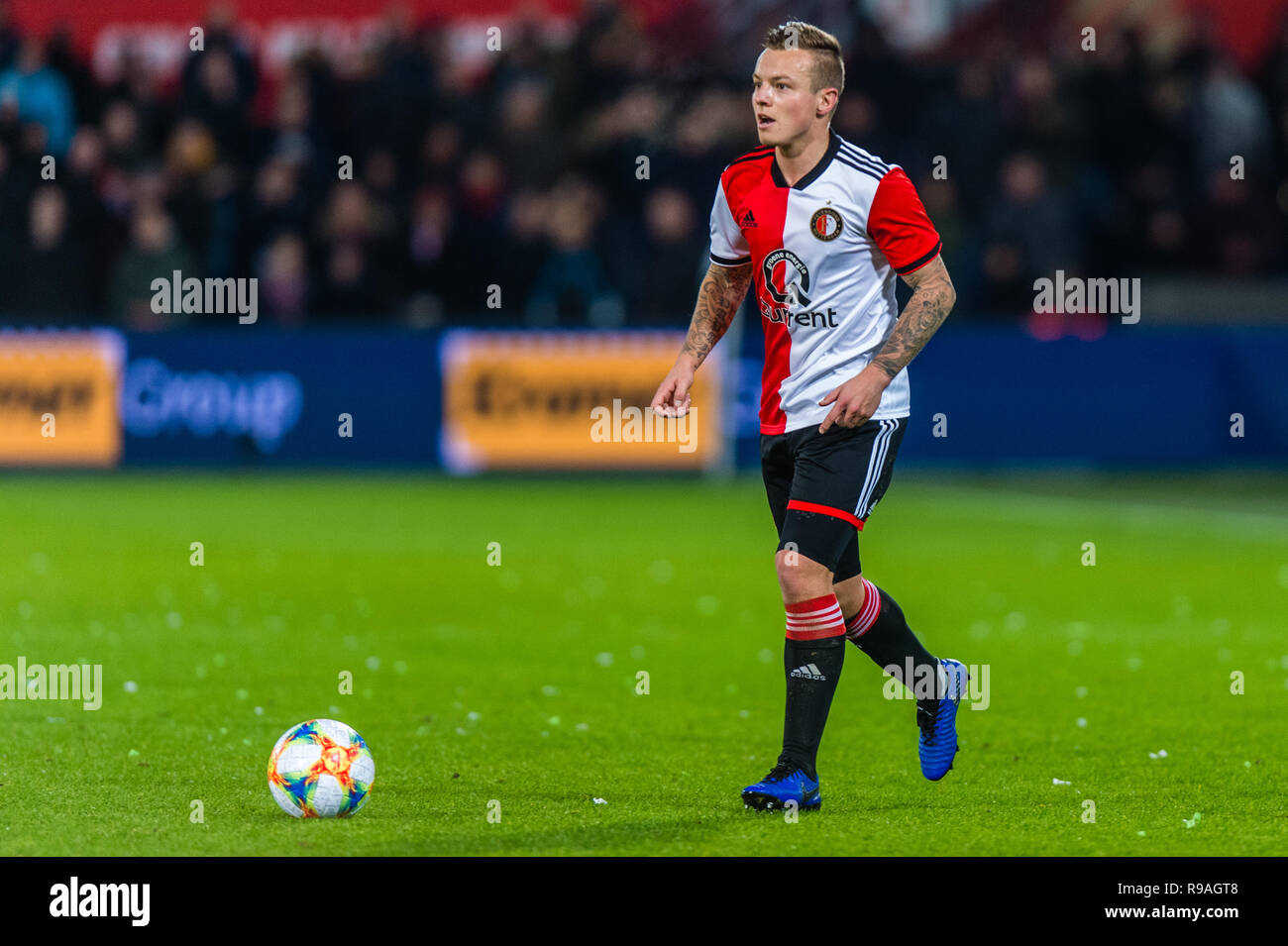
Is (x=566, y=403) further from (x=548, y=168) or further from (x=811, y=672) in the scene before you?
(x=811, y=672)

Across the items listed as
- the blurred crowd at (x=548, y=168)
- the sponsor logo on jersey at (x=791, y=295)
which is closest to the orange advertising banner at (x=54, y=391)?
the blurred crowd at (x=548, y=168)

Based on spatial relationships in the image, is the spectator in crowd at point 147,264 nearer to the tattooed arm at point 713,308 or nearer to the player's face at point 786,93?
the tattooed arm at point 713,308

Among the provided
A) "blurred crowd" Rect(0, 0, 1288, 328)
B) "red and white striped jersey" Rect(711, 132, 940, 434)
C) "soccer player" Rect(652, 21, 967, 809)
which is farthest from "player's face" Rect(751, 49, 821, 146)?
"blurred crowd" Rect(0, 0, 1288, 328)

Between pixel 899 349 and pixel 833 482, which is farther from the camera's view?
pixel 833 482

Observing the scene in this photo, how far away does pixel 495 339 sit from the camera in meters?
18.6

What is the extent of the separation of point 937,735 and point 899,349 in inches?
54.6

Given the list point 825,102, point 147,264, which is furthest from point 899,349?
point 147,264

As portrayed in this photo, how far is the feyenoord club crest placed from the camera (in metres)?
6.33

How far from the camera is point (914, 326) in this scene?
20.5 ft

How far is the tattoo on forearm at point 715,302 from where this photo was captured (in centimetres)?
677

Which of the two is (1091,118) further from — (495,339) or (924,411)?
(495,339)

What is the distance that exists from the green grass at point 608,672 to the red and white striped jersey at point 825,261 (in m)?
1.32

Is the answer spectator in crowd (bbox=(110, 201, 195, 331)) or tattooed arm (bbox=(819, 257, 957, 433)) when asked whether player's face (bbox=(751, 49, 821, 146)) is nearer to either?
tattooed arm (bbox=(819, 257, 957, 433))
